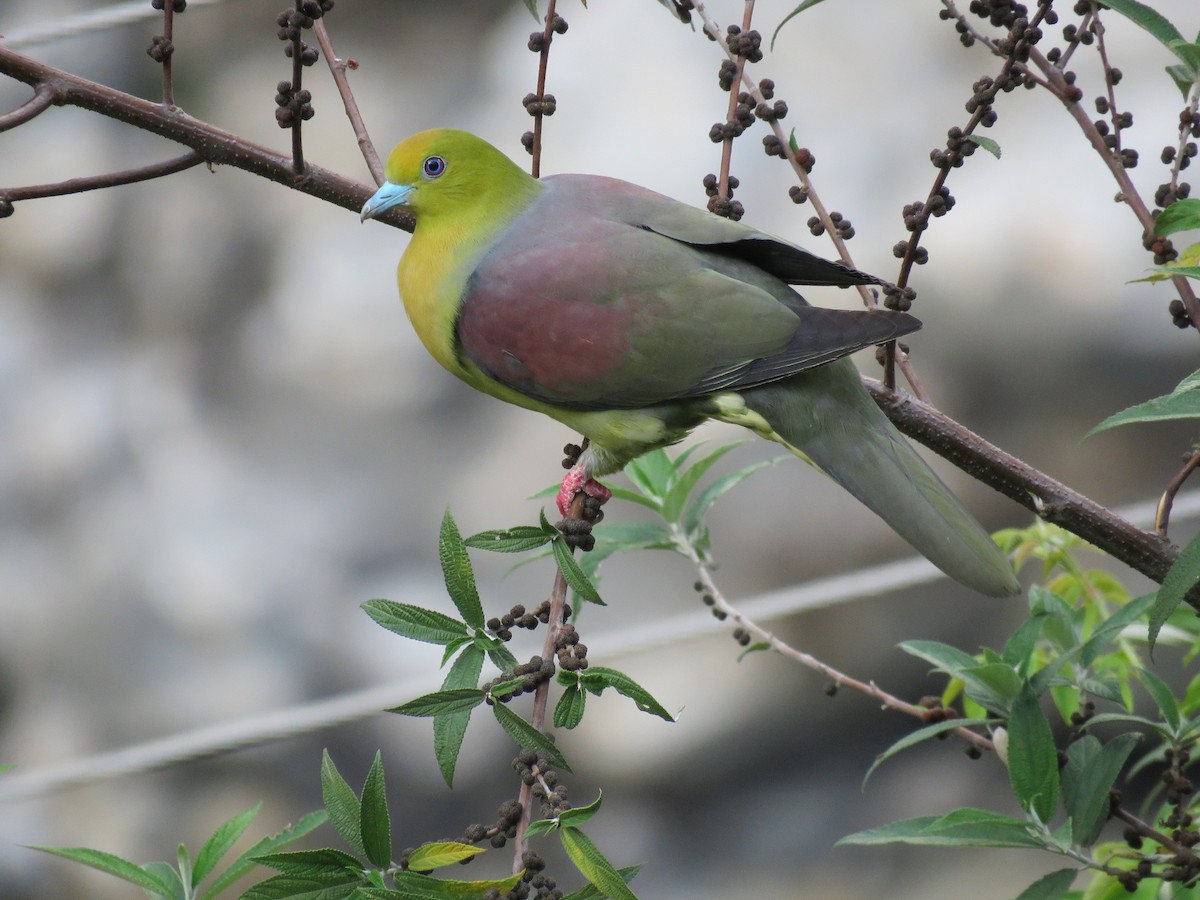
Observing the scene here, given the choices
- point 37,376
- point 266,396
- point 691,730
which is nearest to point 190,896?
point 691,730

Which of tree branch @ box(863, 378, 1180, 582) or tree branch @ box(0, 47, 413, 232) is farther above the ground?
tree branch @ box(0, 47, 413, 232)

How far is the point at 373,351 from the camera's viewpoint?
349 centimetres

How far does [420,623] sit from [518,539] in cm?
13

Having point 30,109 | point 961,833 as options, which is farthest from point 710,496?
point 30,109

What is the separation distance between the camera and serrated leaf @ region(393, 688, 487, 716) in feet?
3.03

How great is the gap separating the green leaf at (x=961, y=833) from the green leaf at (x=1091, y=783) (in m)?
0.05

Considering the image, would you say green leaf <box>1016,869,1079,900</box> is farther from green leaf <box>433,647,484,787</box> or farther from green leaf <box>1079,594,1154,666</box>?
green leaf <box>433,647,484,787</box>

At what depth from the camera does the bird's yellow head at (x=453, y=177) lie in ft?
4.88

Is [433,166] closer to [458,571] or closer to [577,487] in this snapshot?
[577,487]

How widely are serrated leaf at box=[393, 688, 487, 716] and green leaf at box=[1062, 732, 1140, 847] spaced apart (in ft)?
1.88

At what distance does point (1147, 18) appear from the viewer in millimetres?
1126

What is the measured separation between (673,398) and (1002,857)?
2511 mm

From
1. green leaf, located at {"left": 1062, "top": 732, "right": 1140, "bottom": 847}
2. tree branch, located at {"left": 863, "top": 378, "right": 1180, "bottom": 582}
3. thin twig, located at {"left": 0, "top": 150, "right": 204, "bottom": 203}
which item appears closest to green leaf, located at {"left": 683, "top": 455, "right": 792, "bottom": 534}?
tree branch, located at {"left": 863, "top": 378, "right": 1180, "bottom": 582}

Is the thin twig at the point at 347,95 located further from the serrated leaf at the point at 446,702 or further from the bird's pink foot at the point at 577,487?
the serrated leaf at the point at 446,702
